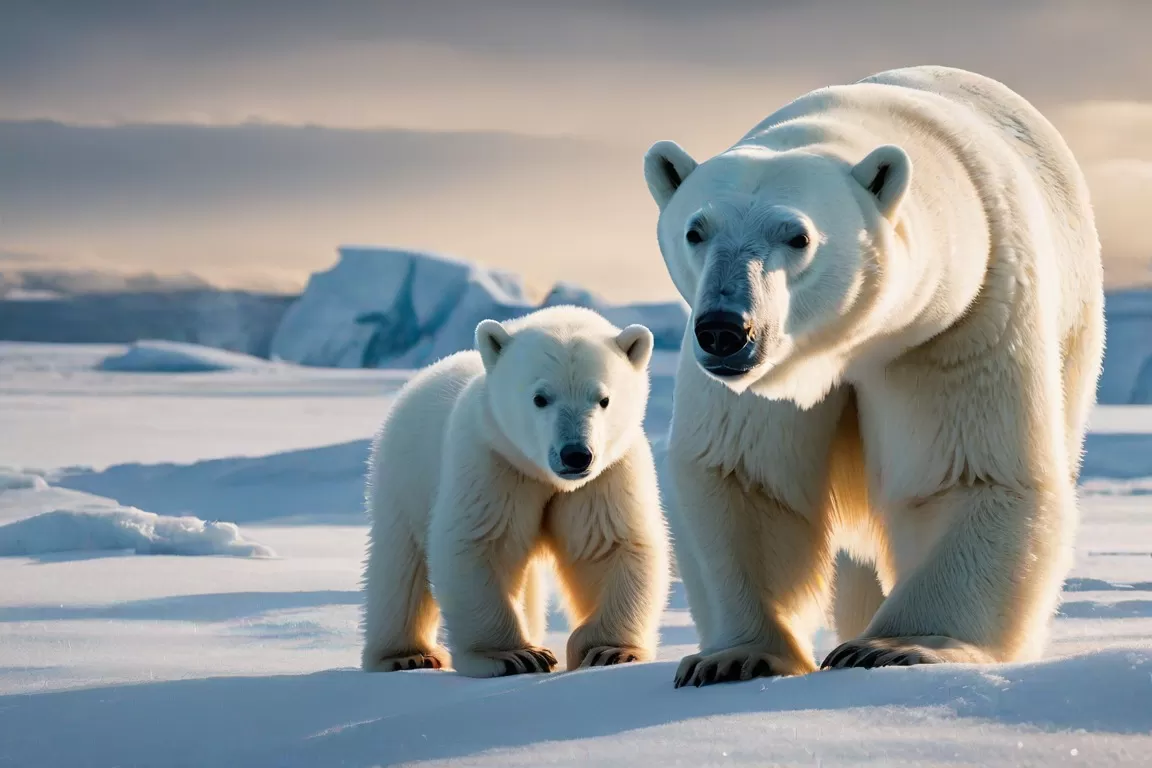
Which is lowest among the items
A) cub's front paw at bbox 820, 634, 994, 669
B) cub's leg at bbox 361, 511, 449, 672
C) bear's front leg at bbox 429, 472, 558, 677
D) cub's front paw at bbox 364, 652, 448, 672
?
cub's front paw at bbox 364, 652, 448, 672

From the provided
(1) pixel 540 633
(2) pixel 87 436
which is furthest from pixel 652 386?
(1) pixel 540 633

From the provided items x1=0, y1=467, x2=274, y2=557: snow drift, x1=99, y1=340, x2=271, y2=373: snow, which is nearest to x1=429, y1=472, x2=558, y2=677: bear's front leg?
x1=0, y1=467, x2=274, y2=557: snow drift

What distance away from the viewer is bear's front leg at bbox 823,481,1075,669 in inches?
93.7

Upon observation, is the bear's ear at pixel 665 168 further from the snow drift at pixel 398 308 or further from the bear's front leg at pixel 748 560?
the snow drift at pixel 398 308

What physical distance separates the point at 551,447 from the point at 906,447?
41.0 inches

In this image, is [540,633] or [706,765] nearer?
[706,765]

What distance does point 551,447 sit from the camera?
3.28m

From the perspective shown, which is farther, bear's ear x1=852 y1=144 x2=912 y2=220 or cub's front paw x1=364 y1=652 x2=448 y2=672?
cub's front paw x1=364 y1=652 x2=448 y2=672

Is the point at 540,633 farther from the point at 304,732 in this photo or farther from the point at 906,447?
the point at 906,447

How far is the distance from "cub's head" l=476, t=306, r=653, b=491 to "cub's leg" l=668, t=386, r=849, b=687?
672 mm

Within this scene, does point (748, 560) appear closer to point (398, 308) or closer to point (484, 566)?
point (484, 566)

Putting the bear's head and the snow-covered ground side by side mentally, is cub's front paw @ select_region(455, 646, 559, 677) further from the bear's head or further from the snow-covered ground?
the bear's head

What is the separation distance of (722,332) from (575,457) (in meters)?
1.30

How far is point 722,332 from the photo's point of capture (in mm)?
1964
